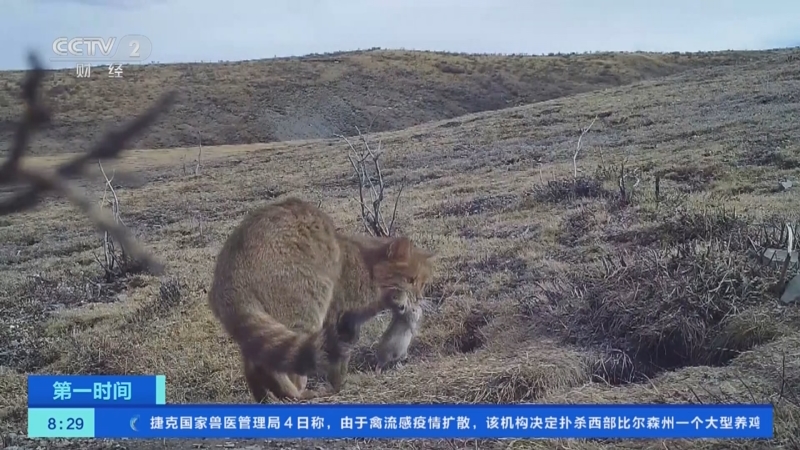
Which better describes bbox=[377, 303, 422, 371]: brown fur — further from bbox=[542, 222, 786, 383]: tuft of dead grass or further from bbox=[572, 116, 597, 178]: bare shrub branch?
bbox=[572, 116, 597, 178]: bare shrub branch

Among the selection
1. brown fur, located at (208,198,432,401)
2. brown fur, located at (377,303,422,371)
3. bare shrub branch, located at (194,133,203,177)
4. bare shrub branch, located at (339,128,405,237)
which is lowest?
brown fur, located at (377,303,422,371)

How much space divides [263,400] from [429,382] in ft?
2.37

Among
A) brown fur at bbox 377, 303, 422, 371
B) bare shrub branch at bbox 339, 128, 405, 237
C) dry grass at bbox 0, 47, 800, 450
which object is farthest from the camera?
bare shrub branch at bbox 339, 128, 405, 237

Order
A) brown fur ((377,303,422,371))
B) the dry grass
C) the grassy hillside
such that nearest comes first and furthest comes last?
the grassy hillside → the dry grass → brown fur ((377,303,422,371))

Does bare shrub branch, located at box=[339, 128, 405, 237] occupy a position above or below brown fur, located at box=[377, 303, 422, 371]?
above

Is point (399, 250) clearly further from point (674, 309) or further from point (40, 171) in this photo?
point (40, 171)

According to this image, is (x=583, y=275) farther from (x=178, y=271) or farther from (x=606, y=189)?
(x=178, y=271)

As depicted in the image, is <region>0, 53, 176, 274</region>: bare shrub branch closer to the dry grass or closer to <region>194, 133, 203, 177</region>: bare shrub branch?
the dry grass

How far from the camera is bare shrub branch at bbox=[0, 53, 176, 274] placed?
94 centimetres

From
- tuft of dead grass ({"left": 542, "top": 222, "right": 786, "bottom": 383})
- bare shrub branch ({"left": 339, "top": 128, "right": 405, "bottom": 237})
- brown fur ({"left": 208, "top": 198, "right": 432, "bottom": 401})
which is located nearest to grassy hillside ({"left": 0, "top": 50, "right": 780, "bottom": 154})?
bare shrub branch ({"left": 339, "top": 128, "right": 405, "bottom": 237})

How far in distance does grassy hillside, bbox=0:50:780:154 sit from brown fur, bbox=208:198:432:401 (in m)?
0.65

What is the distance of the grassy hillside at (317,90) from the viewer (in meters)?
2.92

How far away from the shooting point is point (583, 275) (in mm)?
4059

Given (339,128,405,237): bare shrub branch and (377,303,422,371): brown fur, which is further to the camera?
(339,128,405,237): bare shrub branch
